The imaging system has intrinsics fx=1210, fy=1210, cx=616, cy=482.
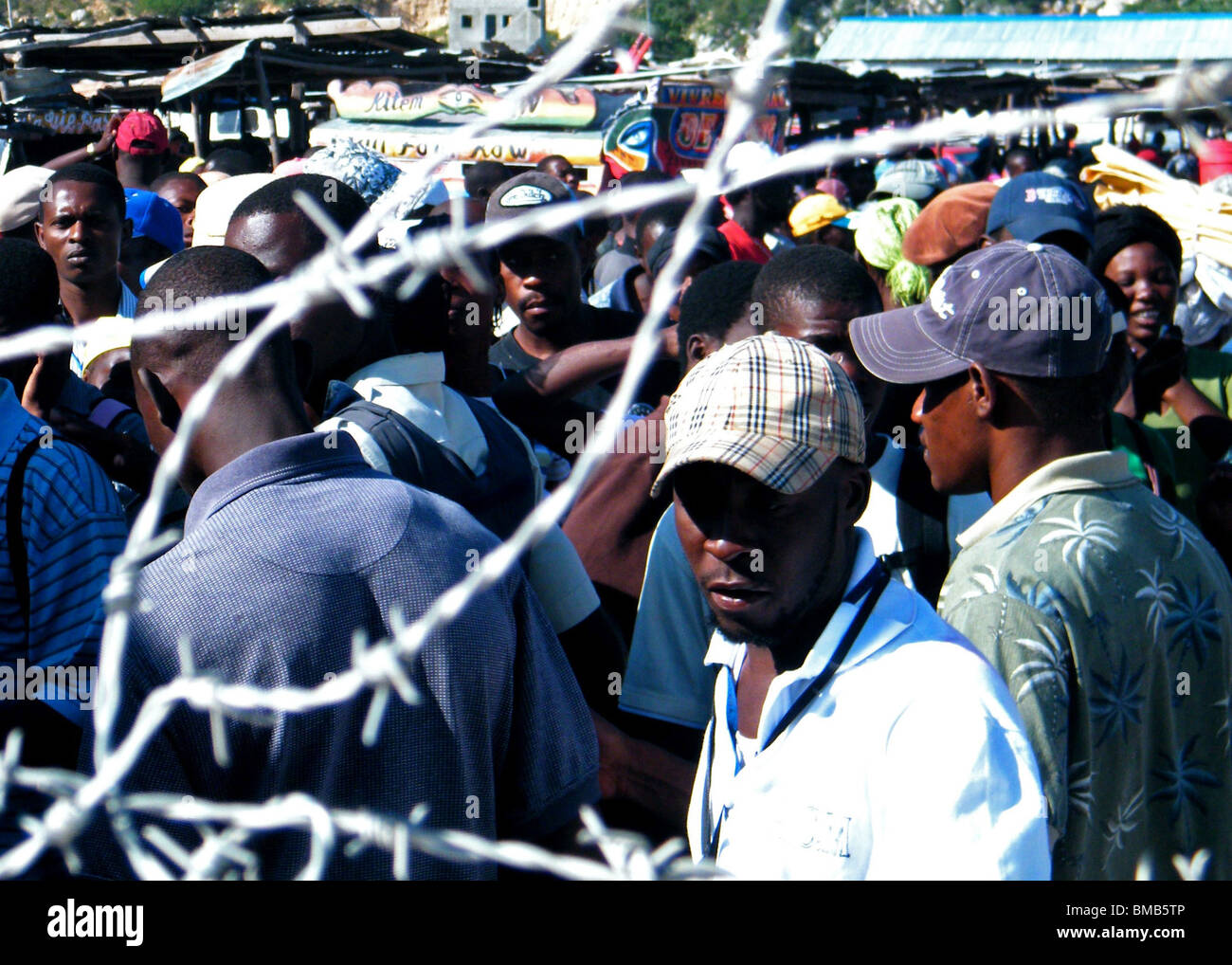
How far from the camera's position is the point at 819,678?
1.73m

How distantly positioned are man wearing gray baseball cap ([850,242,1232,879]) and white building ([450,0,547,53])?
25.3m

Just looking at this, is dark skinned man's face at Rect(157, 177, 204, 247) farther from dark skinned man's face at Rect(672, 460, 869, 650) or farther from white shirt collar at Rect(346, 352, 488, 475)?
dark skinned man's face at Rect(672, 460, 869, 650)

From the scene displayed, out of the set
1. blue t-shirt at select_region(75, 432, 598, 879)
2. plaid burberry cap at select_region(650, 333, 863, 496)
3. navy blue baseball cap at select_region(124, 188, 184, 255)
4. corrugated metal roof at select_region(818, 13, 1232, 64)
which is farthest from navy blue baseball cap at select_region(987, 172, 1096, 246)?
corrugated metal roof at select_region(818, 13, 1232, 64)

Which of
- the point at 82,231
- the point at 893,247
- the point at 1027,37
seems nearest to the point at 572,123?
the point at 893,247

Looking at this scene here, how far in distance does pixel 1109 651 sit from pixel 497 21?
2985 cm

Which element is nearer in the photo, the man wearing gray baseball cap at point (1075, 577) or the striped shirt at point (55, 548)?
the man wearing gray baseball cap at point (1075, 577)

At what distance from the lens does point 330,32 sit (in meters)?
14.5

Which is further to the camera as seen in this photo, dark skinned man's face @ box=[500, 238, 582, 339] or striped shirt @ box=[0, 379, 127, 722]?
dark skinned man's face @ box=[500, 238, 582, 339]

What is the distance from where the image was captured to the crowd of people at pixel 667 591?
165 centimetres

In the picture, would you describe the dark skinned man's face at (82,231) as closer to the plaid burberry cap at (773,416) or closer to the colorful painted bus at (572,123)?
the plaid burberry cap at (773,416)

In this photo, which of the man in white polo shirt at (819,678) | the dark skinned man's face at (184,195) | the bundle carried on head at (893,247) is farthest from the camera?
the dark skinned man's face at (184,195)

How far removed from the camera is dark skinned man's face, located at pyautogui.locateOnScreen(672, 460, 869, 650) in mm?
1808

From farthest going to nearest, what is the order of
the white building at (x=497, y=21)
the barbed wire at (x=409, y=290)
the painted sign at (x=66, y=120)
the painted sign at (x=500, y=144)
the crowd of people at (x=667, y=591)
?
the white building at (x=497, y=21), the painted sign at (x=500, y=144), the painted sign at (x=66, y=120), the crowd of people at (x=667, y=591), the barbed wire at (x=409, y=290)

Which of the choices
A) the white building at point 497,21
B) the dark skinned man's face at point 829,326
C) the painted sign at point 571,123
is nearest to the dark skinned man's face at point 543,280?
the dark skinned man's face at point 829,326
